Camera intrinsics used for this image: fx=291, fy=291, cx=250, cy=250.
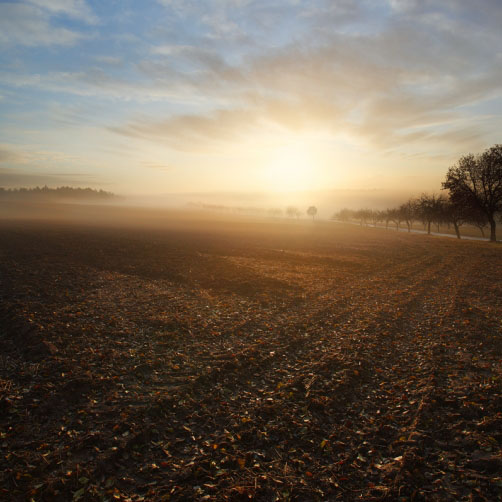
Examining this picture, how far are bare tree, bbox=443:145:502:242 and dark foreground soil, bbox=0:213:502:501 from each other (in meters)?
42.2

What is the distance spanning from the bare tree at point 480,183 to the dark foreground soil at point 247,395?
139 feet

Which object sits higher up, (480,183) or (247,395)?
(480,183)

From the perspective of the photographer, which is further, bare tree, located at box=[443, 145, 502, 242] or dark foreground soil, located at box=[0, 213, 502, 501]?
bare tree, located at box=[443, 145, 502, 242]

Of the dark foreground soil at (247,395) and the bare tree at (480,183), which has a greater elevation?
the bare tree at (480,183)

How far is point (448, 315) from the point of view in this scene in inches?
524

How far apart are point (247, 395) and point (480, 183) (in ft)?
192

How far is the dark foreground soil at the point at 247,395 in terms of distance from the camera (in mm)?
5195

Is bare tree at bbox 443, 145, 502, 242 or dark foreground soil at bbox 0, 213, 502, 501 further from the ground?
bare tree at bbox 443, 145, 502, 242

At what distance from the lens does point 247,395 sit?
7.67 meters

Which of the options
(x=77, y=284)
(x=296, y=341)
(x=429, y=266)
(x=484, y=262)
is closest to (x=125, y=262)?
(x=77, y=284)

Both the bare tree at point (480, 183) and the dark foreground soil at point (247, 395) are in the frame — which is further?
the bare tree at point (480, 183)

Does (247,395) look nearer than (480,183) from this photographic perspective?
Yes

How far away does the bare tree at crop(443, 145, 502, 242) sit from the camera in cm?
4725

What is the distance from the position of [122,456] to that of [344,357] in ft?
22.5
